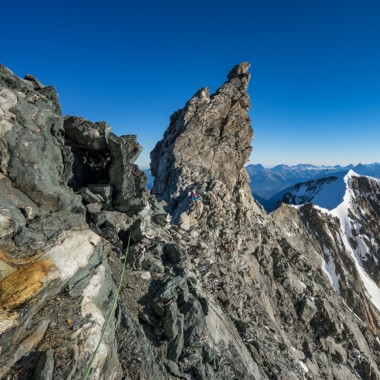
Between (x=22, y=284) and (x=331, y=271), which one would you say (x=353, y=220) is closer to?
(x=331, y=271)

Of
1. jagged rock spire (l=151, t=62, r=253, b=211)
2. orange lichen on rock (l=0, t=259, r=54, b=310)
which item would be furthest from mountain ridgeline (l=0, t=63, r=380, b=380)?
jagged rock spire (l=151, t=62, r=253, b=211)

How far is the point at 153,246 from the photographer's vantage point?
16.4m

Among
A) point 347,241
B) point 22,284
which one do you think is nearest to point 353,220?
point 347,241

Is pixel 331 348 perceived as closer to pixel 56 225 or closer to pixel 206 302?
pixel 206 302

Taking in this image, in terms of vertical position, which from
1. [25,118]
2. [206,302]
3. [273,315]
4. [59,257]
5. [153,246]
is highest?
[25,118]

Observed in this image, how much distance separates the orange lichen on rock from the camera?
26.4 feet

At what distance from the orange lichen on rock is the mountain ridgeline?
4 centimetres

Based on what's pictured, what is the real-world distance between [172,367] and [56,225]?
7582mm

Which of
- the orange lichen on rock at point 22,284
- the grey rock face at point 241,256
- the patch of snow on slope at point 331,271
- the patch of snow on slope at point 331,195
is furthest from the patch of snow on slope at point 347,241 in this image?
the orange lichen on rock at point 22,284

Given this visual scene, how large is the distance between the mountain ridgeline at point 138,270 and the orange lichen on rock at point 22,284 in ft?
0.12

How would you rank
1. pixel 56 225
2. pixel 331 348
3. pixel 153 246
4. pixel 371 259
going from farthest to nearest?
pixel 371 259 → pixel 331 348 → pixel 153 246 → pixel 56 225

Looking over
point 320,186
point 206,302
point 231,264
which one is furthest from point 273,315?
point 320,186

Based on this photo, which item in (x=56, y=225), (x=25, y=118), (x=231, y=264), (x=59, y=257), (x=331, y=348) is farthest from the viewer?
(x=331, y=348)

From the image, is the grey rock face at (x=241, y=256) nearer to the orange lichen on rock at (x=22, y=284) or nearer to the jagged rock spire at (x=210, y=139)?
the jagged rock spire at (x=210, y=139)
